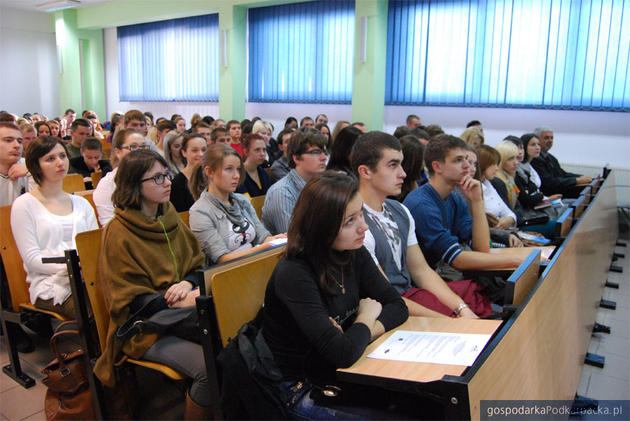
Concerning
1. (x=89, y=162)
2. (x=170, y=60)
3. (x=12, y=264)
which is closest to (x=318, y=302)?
(x=12, y=264)

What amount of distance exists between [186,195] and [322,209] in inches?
80.4

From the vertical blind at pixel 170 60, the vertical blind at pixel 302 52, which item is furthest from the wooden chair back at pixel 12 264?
the vertical blind at pixel 170 60

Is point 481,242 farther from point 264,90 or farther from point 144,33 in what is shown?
point 144,33

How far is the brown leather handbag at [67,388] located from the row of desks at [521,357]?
1.29 metres

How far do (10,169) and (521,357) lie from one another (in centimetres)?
328

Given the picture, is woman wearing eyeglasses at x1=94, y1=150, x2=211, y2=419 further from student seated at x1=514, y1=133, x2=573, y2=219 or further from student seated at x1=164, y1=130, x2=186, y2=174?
student seated at x1=514, y1=133, x2=573, y2=219

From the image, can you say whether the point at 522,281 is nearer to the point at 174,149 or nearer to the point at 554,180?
the point at 174,149

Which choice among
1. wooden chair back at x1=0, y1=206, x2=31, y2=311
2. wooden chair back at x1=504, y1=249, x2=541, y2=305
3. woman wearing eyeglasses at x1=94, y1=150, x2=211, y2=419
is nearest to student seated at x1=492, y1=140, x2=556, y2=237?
wooden chair back at x1=504, y1=249, x2=541, y2=305

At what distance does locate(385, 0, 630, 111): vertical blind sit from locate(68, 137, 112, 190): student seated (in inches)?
212

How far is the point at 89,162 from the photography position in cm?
443

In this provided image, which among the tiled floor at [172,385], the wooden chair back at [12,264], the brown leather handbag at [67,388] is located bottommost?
the tiled floor at [172,385]

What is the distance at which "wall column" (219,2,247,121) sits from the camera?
976cm

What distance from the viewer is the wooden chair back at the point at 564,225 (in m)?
2.32

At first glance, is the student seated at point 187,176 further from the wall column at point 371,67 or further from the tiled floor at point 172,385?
the wall column at point 371,67
